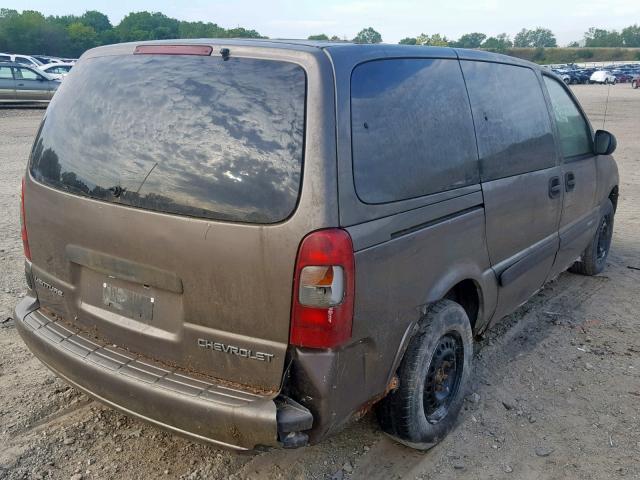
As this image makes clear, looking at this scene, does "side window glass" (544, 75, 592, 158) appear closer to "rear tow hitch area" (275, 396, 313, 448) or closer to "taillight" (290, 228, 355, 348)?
"taillight" (290, 228, 355, 348)

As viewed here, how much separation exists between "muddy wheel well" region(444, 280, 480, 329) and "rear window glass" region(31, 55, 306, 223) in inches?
55.7

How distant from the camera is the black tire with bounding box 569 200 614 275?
544 centimetres

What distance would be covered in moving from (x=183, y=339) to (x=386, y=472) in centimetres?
120

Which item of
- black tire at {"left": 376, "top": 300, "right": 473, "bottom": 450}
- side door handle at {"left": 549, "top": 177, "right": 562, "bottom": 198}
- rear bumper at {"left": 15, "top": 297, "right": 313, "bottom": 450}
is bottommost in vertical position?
black tire at {"left": 376, "top": 300, "right": 473, "bottom": 450}

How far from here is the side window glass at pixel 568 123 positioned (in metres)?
4.30

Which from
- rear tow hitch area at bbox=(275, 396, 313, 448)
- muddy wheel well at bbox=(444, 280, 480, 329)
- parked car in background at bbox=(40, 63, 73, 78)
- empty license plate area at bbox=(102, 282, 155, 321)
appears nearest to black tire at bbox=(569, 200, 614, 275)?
muddy wheel well at bbox=(444, 280, 480, 329)

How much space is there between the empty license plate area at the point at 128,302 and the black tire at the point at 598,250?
4255 mm

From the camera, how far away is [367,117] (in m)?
2.45

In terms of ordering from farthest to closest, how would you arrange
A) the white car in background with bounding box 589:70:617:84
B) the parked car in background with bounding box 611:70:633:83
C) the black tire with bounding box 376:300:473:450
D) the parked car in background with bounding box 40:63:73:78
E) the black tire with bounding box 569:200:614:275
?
the parked car in background with bounding box 611:70:633:83
the white car in background with bounding box 589:70:617:84
the parked car in background with bounding box 40:63:73:78
the black tire with bounding box 569:200:614:275
the black tire with bounding box 376:300:473:450

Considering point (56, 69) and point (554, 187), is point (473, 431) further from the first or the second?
point (56, 69)

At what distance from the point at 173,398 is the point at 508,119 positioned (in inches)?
98.0

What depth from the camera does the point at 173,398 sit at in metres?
2.33

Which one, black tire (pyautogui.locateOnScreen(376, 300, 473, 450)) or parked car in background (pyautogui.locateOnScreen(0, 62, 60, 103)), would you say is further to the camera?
parked car in background (pyautogui.locateOnScreen(0, 62, 60, 103))

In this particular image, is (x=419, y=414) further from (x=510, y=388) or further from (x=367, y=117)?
(x=367, y=117)
